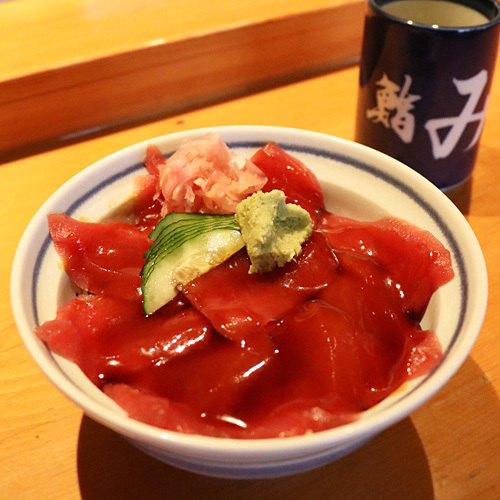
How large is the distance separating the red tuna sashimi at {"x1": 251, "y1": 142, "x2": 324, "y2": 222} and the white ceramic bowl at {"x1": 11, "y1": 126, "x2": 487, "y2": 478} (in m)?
0.05

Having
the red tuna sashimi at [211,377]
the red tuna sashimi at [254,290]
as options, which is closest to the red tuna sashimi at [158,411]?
the red tuna sashimi at [211,377]

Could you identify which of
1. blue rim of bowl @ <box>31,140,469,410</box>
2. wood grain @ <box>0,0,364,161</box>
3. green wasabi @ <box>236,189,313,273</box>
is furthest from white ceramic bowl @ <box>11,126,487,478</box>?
wood grain @ <box>0,0,364,161</box>

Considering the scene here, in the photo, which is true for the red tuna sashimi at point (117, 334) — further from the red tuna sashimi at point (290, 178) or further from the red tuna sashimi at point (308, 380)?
the red tuna sashimi at point (290, 178)

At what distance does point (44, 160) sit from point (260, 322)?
4.24 feet

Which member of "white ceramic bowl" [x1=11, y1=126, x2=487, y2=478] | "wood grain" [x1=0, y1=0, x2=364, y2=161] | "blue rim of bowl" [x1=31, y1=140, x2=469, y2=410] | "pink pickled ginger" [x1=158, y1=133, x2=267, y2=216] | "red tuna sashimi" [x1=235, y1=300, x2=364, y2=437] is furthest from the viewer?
"wood grain" [x1=0, y1=0, x2=364, y2=161]

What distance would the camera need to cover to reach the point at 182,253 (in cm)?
105

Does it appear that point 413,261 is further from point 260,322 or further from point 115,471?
point 115,471

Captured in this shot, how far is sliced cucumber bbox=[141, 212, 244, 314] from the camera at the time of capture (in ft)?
3.34

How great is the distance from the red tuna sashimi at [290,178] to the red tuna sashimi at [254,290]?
7.5 inches

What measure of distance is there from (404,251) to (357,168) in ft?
0.96

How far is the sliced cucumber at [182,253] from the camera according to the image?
1020 mm

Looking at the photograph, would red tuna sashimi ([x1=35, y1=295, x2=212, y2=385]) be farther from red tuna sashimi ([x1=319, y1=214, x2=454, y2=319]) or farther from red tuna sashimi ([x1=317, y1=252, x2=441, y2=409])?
red tuna sashimi ([x1=319, y1=214, x2=454, y2=319])

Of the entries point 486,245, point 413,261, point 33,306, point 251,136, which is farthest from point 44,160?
point 486,245

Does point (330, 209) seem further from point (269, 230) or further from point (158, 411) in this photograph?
point (158, 411)
